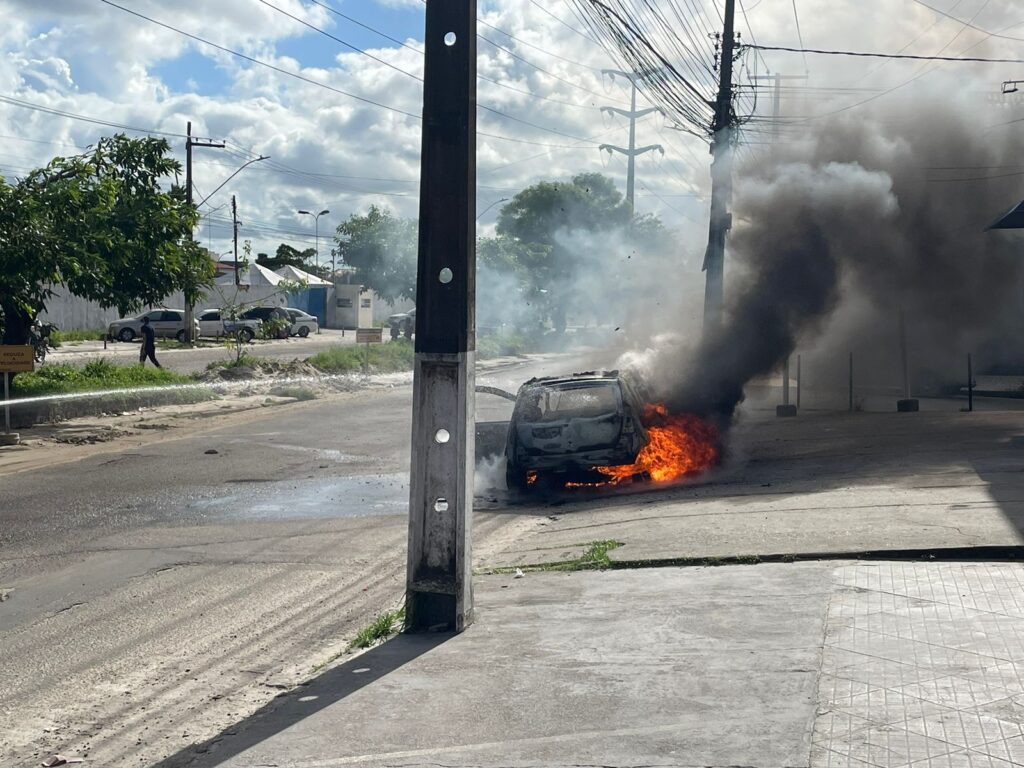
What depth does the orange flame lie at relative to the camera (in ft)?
45.2

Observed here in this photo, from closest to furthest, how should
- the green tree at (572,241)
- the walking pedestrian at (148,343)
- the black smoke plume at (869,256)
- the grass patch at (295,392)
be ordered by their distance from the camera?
the black smoke plume at (869,256) → the grass patch at (295,392) → the walking pedestrian at (148,343) → the green tree at (572,241)

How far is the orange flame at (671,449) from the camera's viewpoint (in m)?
13.8

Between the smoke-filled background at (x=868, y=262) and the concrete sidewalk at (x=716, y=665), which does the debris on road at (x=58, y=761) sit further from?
the smoke-filled background at (x=868, y=262)

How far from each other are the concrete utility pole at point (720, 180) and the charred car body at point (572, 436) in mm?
5876

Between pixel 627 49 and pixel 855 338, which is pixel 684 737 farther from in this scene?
pixel 855 338

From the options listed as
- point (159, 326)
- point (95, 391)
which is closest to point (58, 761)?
point (95, 391)

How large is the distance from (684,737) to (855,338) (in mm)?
22367

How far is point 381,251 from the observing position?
53.3 metres

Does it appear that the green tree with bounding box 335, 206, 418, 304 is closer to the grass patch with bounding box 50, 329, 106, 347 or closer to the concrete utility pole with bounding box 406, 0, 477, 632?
the grass patch with bounding box 50, 329, 106, 347

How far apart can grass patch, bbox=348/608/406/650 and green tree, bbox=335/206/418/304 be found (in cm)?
4568

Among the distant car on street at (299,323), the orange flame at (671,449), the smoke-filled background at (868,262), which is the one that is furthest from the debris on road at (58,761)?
the distant car on street at (299,323)

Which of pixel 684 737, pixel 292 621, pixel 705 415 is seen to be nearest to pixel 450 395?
pixel 292 621

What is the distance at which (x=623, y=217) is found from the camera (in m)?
63.9

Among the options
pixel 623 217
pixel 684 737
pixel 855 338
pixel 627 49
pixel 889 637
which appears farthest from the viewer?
pixel 623 217
